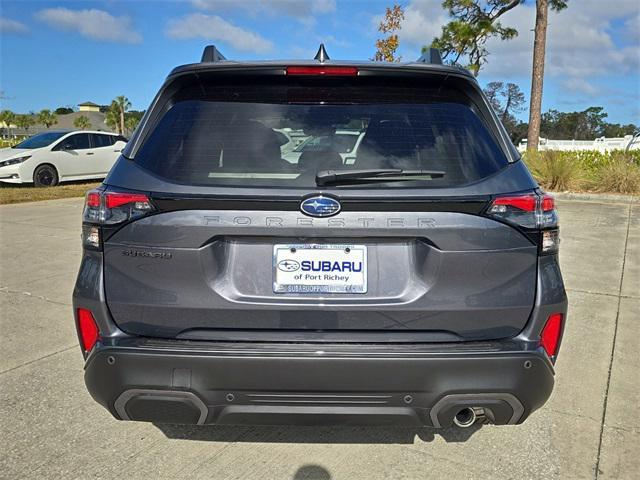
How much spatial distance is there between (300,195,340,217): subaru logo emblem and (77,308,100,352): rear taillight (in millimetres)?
939

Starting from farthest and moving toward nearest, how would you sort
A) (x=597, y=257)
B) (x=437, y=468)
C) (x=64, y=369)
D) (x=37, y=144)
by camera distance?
(x=37, y=144), (x=597, y=257), (x=64, y=369), (x=437, y=468)

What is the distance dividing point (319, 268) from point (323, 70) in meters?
0.84

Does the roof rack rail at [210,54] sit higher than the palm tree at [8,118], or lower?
lower

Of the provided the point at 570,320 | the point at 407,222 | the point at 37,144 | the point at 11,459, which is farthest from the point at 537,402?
the point at 37,144

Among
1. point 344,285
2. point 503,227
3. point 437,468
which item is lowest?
point 437,468

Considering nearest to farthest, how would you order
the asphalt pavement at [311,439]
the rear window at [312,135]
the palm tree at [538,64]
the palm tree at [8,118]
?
the rear window at [312,135] → the asphalt pavement at [311,439] → the palm tree at [538,64] → the palm tree at [8,118]

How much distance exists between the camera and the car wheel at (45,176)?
14.3 meters

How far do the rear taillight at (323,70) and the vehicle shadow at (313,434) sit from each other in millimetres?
1735

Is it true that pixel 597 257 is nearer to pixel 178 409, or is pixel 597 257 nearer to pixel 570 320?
pixel 570 320

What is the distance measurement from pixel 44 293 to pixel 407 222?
4447 millimetres

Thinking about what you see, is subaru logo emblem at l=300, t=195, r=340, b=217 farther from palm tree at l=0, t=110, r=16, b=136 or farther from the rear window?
palm tree at l=0, t=110, r=16, b=136

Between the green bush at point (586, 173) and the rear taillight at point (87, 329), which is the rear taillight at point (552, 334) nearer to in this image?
the rear taillight at point (87, 329)

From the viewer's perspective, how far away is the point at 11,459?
8.39 feet

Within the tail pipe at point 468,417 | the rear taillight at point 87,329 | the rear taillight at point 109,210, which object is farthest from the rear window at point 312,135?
the tail pipe at point 468,417
